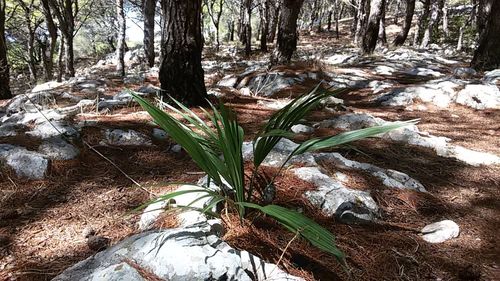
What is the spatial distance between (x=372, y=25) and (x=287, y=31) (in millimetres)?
3609

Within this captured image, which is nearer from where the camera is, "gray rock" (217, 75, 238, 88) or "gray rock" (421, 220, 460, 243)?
"gray rock" (421, 220, 460, 243)

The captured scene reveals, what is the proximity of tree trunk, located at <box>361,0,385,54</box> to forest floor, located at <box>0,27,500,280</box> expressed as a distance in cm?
711

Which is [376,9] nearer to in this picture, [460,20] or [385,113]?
[385,113]

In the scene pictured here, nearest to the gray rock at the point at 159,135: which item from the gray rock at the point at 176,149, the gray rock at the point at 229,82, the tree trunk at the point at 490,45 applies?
the gray rock at the point at 176,149

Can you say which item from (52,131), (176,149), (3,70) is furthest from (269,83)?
(3,70)

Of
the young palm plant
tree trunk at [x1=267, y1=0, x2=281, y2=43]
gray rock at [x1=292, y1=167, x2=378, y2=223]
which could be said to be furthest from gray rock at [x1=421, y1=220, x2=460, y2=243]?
tree trunk at [x1=267, y1=0, x2=281, y2=43]

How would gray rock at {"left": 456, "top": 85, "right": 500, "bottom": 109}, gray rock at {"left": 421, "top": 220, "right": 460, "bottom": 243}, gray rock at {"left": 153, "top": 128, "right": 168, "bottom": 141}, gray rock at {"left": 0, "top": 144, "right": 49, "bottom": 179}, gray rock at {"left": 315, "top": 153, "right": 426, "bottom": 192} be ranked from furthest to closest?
gray rock at {"left": 456, "top": 85, "right": 500, "bottom": 109}, gray rock at {"left": 153, "top": 128, "right": 168, "bottom": 141}, gray rock at {"left": 315, "top": 153, "right": 426, "bottom": 192}, gray rock at {"left": 0, "top": 144, "right": 49, "bottom": 179}, gray rock at {"left": 421, "top": 220, "right": 460, "bottom": 243}

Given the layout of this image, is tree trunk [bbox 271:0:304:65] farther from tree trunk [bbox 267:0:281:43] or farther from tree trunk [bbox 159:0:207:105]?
tree trunk [bbox 267:0:281:43]

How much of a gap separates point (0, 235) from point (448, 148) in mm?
3119

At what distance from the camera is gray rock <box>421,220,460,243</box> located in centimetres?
164

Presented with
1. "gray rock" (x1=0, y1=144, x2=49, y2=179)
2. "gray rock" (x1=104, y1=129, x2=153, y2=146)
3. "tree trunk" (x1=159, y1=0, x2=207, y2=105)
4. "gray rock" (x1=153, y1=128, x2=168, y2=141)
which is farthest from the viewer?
"tree trunk" (x1=159, y1=0, x2=207, y2=105)

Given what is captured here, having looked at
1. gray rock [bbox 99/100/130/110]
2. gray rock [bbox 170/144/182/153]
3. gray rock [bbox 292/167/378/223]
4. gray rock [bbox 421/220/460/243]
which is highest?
gray rock [bbox 99/100/130/110]

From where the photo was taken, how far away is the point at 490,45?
6.24m

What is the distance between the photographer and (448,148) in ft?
9.50
